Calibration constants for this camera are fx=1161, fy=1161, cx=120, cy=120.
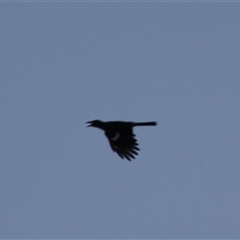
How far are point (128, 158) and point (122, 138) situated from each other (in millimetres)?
615

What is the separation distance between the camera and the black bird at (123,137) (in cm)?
3391

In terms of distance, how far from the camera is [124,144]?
111 feet

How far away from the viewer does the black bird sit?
33.9 metres

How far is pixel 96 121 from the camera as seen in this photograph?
34750 millimetres

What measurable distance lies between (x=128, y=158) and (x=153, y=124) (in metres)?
1.24

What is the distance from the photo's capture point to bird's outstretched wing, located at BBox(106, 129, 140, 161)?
33.9 meters

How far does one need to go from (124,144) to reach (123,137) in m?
0.24

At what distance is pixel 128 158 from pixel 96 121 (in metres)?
1.67

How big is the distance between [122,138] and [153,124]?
100cm

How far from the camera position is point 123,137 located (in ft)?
112

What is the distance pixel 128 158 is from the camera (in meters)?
33.9

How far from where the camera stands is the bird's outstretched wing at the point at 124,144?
33875 millimetres

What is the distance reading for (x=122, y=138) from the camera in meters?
34.0
